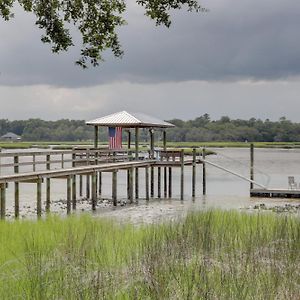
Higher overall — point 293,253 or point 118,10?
point 118,10

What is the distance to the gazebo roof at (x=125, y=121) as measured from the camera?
101 ft

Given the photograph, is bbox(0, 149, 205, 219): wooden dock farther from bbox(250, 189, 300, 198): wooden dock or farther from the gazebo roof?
bbox(250, 189, 300, 198): wooden dock

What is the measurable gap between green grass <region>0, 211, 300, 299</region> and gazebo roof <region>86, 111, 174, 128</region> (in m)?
19.1

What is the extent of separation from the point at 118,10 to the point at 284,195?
18.0 m

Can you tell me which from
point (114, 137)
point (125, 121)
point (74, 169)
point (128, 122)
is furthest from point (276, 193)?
point (74, 169)

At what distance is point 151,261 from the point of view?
7730 millimetres

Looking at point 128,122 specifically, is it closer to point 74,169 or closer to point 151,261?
point 74,169

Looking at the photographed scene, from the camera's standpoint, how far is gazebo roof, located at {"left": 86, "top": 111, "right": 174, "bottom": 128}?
30.9 m

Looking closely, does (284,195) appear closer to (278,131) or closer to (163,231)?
(163,231)

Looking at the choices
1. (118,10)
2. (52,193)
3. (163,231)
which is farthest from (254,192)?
(163,231)

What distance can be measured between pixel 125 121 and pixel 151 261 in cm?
2343

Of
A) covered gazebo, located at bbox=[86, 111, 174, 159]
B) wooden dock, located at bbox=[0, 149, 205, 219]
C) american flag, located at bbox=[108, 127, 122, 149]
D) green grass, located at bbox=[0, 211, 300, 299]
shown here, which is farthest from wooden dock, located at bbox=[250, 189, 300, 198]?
green grass, located at bbox=[0, 211, 300, 299]

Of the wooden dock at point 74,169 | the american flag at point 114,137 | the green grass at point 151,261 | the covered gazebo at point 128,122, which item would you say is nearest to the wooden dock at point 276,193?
the wooden dock at point 74,169

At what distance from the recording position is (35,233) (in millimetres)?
10328
